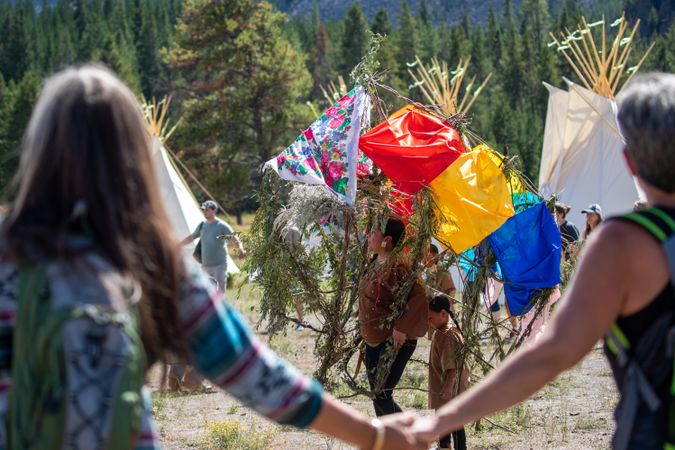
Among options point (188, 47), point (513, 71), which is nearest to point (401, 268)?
point (188, 47)

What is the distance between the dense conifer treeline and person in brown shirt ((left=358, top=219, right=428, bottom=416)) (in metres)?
2.41

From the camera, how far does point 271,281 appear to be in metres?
5.93

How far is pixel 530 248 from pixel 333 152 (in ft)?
4.22

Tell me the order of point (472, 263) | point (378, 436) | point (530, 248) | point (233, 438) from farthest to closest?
point (233, 438), point (472, 263), point (530, 248), point (378, 436)

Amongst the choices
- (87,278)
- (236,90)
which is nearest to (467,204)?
(87,278)

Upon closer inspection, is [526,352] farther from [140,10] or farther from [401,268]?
[140,10]

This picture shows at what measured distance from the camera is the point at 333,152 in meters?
5.43

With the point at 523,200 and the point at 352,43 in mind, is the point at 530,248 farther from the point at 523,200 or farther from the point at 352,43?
the point at 352,43

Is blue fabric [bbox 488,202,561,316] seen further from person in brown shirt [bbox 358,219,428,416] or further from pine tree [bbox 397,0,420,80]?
pine tree [bbox 397,0,420,80]

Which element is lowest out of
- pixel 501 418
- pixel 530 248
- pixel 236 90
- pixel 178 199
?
pixel 236 90

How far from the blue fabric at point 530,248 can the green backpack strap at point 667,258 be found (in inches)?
135

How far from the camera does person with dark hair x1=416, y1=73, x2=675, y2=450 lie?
203 centimetres

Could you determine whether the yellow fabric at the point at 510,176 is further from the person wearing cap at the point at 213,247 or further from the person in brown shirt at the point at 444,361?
the person wearing cap at the point at 213,247

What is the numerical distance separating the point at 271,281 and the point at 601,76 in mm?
11910
